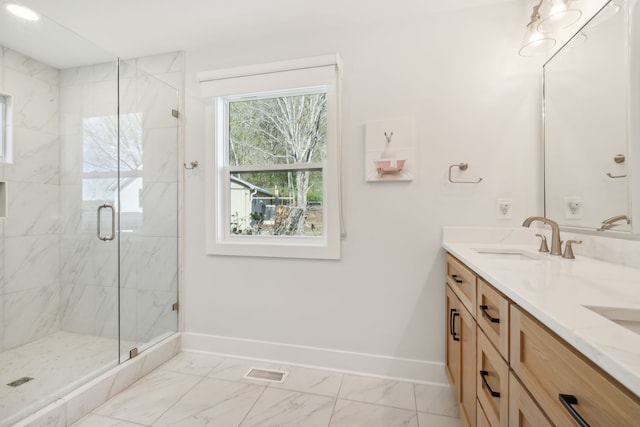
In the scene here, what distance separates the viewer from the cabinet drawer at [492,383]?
0.82m

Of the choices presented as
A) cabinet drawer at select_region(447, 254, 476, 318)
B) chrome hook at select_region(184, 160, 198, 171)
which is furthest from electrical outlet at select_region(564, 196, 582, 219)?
chrome hook at select_region(184, 160, 198, 171)

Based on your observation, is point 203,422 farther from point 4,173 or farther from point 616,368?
point 4,173

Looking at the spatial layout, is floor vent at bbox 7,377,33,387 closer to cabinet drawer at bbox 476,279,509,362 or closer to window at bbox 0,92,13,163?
window at bbox 0,92,13,163

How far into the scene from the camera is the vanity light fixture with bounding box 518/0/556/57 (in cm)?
141

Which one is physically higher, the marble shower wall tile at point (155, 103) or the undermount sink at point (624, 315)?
the marble shower wall tile at point (155, 103)

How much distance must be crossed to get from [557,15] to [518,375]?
5.68ft

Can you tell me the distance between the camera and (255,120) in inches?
83.9

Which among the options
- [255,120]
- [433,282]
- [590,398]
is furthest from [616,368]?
[255,120]

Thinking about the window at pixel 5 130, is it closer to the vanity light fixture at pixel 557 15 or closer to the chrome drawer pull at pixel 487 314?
the chrome drawer pull at pixel 487 314

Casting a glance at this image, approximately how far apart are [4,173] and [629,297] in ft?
10.6

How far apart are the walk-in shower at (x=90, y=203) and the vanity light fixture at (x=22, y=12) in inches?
7.0

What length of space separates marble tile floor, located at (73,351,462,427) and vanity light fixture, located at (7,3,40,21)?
8.21 feet

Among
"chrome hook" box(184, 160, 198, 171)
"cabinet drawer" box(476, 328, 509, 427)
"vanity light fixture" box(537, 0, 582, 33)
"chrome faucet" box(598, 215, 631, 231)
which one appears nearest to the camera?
"cabinet drawer" box(476, 328, 509, 427)

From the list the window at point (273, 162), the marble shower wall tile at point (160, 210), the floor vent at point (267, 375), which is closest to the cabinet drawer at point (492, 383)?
the window at point (273, 162)
